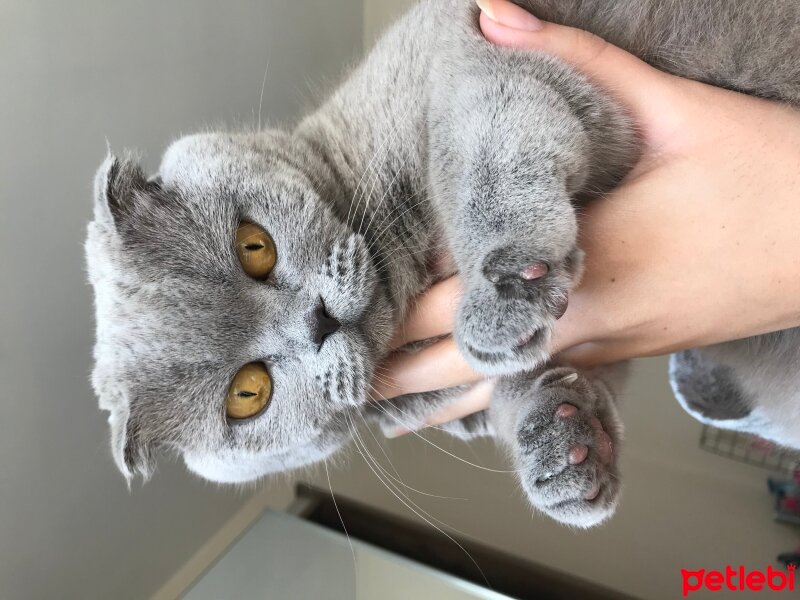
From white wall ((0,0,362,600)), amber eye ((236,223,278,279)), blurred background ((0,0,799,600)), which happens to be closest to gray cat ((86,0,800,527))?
amber eye ((236,223,278,279))

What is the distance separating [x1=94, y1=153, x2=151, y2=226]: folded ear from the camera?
814 mm

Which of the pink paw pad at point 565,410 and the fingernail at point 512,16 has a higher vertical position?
the fingernail at point 512,16

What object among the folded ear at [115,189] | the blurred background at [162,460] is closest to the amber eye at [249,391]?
the folded ear at [115,189]

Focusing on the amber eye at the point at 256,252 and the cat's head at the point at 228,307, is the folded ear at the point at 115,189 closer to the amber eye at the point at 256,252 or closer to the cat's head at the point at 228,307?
the cat's head at the point at 228,307

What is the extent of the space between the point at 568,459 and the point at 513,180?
0.33 meters

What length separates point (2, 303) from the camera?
3.86 ft

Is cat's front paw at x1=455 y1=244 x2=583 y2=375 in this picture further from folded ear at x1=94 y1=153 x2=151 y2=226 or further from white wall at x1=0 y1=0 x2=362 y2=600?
white wall at x1=0 y1=0 x2=362 y2=600

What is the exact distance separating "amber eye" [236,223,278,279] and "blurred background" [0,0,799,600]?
1.59 ft

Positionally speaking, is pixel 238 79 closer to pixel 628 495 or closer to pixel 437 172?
pixel 437 172

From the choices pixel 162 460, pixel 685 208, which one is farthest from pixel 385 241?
pixel 162 460

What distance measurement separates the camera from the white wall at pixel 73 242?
1185 millimetres

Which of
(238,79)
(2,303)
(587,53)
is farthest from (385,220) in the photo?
(238,79)

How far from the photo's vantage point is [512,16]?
2.53 ft

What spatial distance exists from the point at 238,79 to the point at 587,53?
3.79 feet
